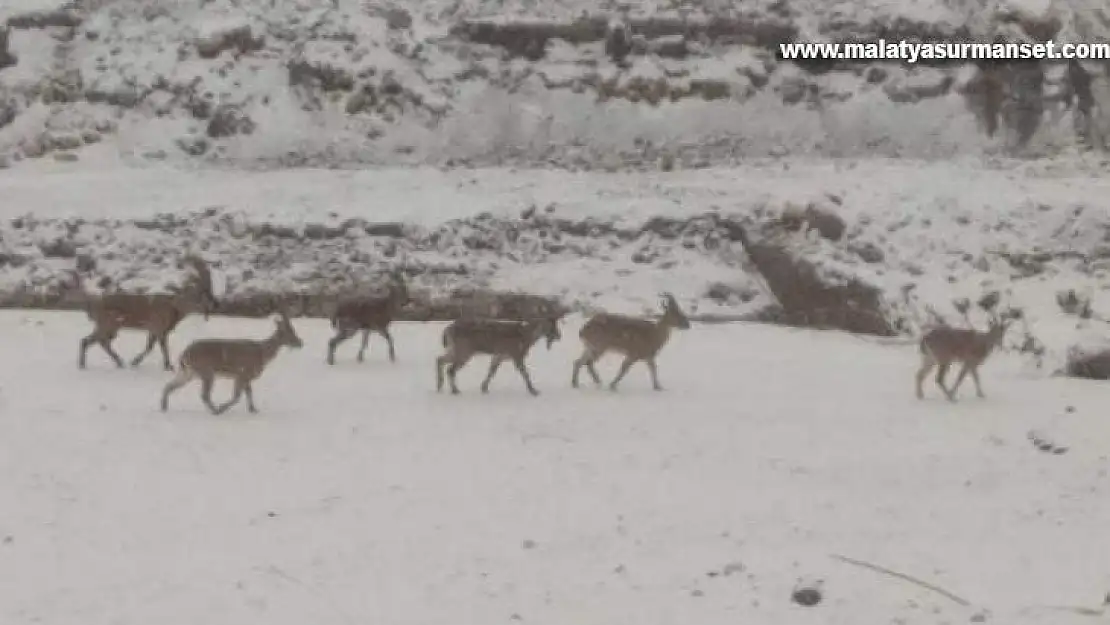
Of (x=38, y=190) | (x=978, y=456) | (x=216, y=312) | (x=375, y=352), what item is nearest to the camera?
(x=978, y=456)

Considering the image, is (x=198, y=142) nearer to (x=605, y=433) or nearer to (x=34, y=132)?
(x=34, y=132)

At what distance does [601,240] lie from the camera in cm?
2327

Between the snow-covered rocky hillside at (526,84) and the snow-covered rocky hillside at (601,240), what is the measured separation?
8.81 ft

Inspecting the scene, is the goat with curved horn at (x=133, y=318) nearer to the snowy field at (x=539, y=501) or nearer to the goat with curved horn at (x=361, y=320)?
the snowy field at (x=539, y=501)

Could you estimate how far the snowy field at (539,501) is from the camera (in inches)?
329

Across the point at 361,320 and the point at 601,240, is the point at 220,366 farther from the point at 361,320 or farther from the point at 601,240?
the point at 601,240

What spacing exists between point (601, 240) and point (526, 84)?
22.9ft

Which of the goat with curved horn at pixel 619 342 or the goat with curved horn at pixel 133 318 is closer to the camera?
the goat with curved horn at pixel 619 342

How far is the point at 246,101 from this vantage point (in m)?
28.4

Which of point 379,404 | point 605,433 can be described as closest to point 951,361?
point 605,433

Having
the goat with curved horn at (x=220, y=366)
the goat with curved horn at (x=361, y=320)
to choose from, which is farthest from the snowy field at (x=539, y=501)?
the goat with curved horn at (x=361, y=320)

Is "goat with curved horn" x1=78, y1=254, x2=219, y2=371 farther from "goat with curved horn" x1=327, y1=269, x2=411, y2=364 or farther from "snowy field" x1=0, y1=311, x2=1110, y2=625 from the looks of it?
"goat with curved horn" x1=327, y1=269, x2=411, y2=364

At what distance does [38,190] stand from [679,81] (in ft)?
42.8

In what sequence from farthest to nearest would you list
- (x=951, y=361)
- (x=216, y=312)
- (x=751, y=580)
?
(x=216, y=312) < (x=951, y=361) < (x=751, y=580)
